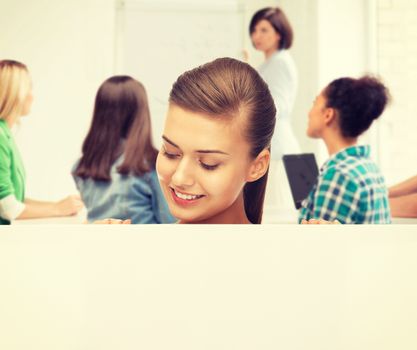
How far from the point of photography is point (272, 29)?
5.23ft

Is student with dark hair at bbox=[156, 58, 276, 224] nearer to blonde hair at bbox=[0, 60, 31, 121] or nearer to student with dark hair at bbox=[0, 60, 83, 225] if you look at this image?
student with dark hair at bbox=[0, 60, 83, 225]

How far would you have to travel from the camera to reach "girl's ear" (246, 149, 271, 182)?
78 cm

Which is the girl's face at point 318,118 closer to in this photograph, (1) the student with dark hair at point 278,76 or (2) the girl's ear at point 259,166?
(1) the student with dark hair at point 278,76

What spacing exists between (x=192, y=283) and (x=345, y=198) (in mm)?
534

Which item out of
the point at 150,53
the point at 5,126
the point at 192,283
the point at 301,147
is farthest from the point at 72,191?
the point at 192,283

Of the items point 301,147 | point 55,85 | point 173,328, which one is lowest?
point 173,328

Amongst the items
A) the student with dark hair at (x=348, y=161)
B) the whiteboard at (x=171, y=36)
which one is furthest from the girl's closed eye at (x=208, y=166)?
the whiteboard at (x=171, y=36)

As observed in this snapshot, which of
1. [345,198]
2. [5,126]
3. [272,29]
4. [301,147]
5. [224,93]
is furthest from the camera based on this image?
[301,147]

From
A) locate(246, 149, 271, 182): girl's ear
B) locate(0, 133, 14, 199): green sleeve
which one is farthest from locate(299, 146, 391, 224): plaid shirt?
locate(0, 133, 14, 199): green sleeve

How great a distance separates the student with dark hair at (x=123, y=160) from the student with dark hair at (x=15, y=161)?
205mm

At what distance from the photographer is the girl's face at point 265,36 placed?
156 cm

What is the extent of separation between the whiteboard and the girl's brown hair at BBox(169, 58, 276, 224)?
997 millimetres

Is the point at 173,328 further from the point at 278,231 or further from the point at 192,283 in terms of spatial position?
the point at 278,231

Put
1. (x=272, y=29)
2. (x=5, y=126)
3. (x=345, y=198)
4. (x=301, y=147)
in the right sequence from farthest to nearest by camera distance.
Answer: (x=301, y=147), (x=272, y=29), (x=5, y=126), (x=345, y=198)
